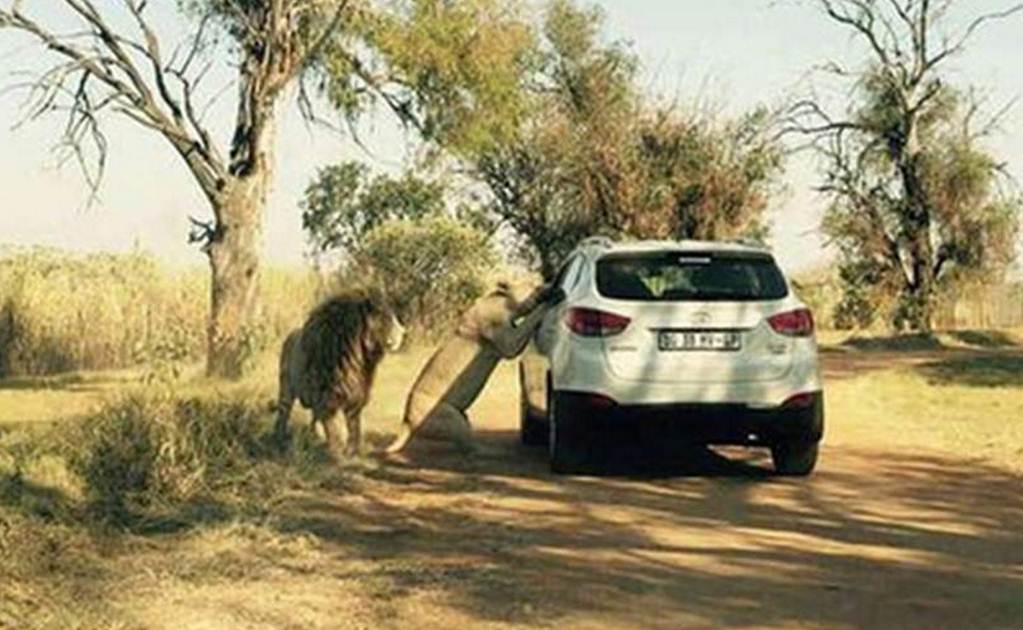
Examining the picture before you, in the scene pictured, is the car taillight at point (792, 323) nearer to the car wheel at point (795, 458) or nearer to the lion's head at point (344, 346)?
the car wheel at point (795, 458)

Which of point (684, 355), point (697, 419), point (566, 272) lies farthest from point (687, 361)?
point (566, 272)

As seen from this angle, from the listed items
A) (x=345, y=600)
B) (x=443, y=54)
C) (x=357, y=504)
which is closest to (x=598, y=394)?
(x=357, y=504)

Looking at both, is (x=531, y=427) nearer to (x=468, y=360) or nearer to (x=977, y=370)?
(x=468, y=360)

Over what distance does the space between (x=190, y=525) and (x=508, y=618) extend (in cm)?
300

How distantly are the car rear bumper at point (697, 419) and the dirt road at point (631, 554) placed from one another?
371 mm

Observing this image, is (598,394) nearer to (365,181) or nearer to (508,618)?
(508,618)

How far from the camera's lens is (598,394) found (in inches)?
477

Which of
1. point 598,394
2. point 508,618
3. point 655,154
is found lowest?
point 508,618

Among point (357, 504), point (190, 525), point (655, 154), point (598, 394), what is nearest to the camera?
point (190, 525)

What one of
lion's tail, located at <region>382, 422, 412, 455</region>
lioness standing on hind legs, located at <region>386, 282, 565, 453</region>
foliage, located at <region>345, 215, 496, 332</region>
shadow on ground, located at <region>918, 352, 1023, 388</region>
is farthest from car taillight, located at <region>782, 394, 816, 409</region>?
foliage, located at <region>345, 215, 496, 332</region>

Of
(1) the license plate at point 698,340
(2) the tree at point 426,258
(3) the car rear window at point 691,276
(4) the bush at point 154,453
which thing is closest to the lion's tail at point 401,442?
(4) the bush at point 154,453

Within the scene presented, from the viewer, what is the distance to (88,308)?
28281mm

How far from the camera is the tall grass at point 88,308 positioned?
27.5 m

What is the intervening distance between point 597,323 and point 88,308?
1782 cm
